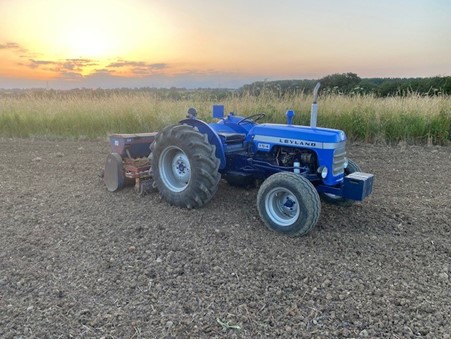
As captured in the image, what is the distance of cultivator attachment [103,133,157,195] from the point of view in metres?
5.23

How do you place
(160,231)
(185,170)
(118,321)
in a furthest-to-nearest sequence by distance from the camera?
(185,170) → (160,231) → (118,321)

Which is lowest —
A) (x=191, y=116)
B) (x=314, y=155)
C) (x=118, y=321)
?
(x=118, y=321)

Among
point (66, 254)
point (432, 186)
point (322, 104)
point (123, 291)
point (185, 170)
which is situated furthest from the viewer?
point (322, 104)

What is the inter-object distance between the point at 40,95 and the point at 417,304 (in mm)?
14884

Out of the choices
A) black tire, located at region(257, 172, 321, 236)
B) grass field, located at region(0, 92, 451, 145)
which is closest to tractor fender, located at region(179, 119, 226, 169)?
black tire, located at region(257, 172, 321, 236)

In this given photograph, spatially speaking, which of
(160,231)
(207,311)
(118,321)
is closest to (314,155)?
(160,231)

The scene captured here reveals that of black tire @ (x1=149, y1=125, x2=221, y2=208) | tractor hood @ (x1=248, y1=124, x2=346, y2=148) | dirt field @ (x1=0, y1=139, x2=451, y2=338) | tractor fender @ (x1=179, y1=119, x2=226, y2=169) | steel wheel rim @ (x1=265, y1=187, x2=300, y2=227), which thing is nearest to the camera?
dirt field @ (x1=0, y1=139, x2=451, y2=338)

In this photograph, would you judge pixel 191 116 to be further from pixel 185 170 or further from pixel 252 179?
pixel 252 179

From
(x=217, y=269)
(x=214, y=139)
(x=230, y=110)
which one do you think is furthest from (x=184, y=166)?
(x=230, y=110)

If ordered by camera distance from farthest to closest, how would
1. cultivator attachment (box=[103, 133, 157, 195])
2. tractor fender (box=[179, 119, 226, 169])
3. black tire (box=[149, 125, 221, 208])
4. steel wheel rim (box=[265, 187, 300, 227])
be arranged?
cultivator attachment (box=[103, 133, 157, 195]) < tractor fender (box=[179, 119, 226, 169]) < black tire (box=[149, 125, 221, 208]) < steel wheel rim (box=[265, 187, 300, 227])

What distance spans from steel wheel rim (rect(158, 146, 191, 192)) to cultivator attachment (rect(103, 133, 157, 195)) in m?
0.38

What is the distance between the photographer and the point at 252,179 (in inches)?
201

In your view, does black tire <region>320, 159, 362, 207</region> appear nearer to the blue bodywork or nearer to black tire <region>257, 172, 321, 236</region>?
the blue bodywork

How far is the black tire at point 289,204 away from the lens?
373 centimetres
